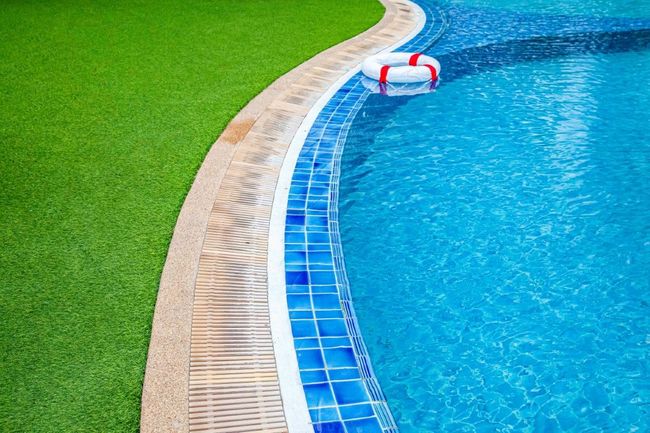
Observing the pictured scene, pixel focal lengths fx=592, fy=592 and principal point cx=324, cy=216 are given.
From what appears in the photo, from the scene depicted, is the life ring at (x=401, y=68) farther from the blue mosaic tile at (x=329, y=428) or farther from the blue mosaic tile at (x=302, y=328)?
the blue mosaic tile at (x=329, y=428)

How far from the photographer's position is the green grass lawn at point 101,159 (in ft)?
13.1

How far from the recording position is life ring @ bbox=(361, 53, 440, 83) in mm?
9438

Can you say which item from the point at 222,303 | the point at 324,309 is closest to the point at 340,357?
the point at 324,309

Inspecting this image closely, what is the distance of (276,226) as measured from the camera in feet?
19.0

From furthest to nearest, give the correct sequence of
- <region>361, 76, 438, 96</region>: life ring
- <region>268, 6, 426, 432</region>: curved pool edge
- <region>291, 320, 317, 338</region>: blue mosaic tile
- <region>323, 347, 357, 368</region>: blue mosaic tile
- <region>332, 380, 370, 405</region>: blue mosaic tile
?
<region>361, 76, 438, 96</region>: life ring, <region>291, 320, 317, 338</region>: blue mosaic tile, <region>323, 347, 357, 368</region>: blue mosaic tile, <region>332, 380, 370, 405</region>: blue mosaic tile, <region>268, 6, 426, 432</region>: curved pool edge

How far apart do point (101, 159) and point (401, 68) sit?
499 cm

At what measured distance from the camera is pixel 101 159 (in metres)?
6.63

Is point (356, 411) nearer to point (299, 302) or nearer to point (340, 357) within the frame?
point (340, 357)

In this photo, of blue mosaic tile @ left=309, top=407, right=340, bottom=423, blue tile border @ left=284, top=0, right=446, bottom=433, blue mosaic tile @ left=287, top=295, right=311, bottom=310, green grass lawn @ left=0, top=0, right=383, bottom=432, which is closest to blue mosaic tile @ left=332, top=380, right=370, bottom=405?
blue tile border @ left=284, top=0, right=446, bottom=433

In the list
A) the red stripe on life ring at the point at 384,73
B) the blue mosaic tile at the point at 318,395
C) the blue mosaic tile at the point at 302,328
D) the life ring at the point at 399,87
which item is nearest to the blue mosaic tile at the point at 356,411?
the blue mosaic tile at the point at 318,395

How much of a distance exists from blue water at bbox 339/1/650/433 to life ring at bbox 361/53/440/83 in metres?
0.37

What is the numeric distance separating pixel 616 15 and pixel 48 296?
13691 millimetres

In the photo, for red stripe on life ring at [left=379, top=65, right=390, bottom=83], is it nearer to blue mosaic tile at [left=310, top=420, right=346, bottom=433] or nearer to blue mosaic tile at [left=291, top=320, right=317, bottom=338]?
blue mosaic tile at [left=291, top=320, right=317, bottom=338]

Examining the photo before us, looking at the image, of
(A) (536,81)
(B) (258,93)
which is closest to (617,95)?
(A) (536,81)
